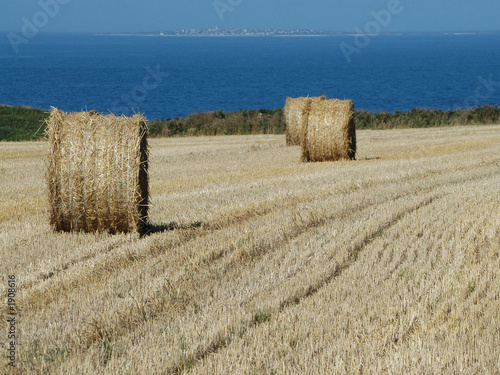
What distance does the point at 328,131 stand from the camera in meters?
16.0

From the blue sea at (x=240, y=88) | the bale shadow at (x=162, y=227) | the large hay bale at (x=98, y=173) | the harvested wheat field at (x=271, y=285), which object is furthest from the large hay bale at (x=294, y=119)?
the blue sea at (x=240, y=88)

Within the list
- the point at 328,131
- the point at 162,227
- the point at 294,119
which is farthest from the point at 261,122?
the point at 162,227

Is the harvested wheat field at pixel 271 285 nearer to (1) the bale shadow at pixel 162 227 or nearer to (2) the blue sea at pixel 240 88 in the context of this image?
(1) the bale shadow at pixel 162 227

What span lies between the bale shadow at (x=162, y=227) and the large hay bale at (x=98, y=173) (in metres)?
0.06

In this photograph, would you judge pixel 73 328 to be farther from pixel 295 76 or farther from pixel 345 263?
pixel 295 76

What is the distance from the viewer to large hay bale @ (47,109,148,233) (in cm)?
780

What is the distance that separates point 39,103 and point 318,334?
2709 inches

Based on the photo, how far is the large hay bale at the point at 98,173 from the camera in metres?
7.80

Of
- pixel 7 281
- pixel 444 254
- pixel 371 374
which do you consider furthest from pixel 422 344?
pixel 7 281

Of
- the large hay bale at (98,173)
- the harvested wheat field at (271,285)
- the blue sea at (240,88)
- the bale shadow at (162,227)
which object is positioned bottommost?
the harvested wheat field at (271,285)

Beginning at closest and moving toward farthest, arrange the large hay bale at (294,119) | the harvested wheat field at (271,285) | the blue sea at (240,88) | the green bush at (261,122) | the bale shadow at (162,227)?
the harvested wheat field at (271,285)
the bale shadow at (162,227)
the large hay bale at (294,119)
the green bush at (261,122)
the blue sea at (240,88)

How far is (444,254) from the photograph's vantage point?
6.85 m

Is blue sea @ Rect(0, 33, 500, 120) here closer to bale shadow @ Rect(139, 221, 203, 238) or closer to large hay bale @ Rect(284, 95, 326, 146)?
large hay bale @ Rect(284, 95, 326, 146)

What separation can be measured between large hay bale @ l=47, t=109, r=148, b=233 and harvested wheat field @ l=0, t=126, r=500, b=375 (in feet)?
0.81
